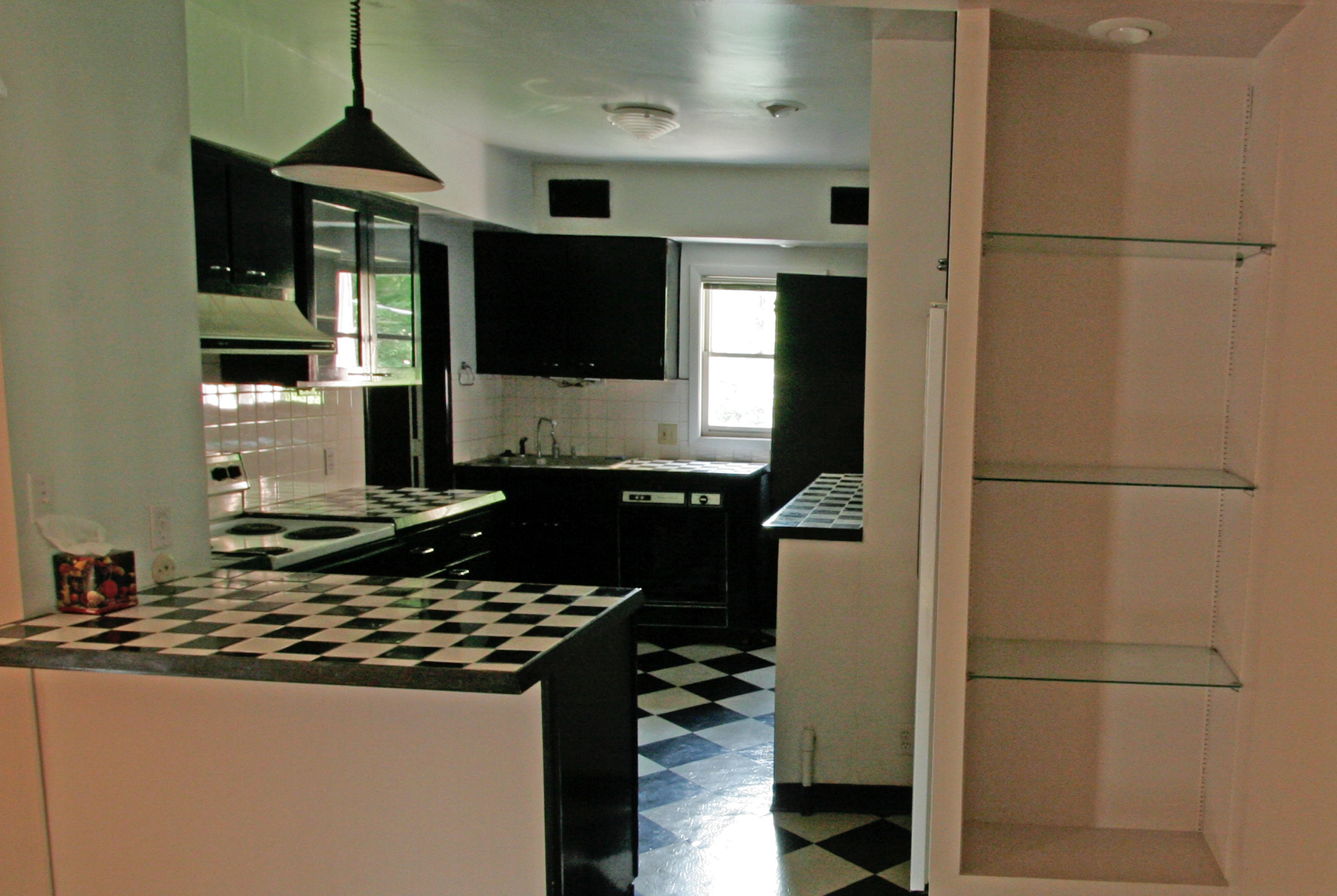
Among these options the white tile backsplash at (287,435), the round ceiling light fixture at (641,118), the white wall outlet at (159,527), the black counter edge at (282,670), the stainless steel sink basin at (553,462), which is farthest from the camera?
the stainless steel sink basin at (553,462)

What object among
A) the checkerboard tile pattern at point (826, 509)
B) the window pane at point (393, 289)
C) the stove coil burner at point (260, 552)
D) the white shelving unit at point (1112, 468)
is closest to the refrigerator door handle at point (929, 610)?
the white shelving unit at point (1112, 468)

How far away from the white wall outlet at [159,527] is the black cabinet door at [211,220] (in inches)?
30.3

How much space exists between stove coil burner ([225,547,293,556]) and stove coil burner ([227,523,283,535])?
0.27 metres

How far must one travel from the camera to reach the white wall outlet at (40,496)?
2.23 meters

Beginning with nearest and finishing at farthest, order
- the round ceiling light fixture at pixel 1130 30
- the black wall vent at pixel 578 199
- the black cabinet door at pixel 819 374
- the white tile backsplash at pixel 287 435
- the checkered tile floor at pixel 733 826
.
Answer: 1. the round ceiling light fixture at pixel 1130 30
2. the checkered tile floor at pixel 733 826
3. the white tile backsplash at pixel 287 435
4. the black cabinet door at pixel 819 374
5. the black wall vent at pixel 578 199

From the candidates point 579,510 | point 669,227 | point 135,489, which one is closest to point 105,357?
point 135,489

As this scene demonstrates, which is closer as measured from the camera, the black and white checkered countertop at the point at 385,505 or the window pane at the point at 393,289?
the black and white checkered countertop at the point at 385,505

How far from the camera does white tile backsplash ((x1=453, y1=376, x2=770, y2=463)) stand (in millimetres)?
6152

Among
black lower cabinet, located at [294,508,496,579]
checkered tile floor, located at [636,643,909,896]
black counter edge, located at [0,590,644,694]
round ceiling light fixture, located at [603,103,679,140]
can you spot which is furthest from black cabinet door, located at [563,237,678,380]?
black counter edge, located at [0,590,644,694]

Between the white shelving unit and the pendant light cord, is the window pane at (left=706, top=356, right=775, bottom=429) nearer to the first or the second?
the pendant light cord

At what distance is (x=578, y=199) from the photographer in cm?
579

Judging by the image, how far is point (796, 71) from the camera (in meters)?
3.59

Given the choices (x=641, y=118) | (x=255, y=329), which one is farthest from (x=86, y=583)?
(x=641, y=118)

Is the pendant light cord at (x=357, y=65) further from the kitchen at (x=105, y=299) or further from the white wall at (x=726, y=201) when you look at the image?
the white wall at (x=726, y=201)
